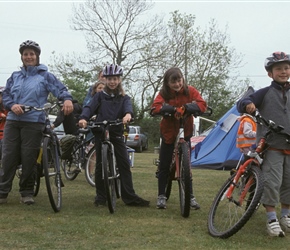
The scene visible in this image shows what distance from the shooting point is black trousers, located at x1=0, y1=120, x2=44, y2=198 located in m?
5.95

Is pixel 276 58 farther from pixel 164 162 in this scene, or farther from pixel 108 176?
pixel 108 176

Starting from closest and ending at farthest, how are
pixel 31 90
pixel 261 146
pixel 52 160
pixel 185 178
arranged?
1. pixel 261 146
2. pixel 185 178
3. pixel 52 160
4. pixel 31 90

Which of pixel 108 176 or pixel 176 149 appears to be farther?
pixel 176 149

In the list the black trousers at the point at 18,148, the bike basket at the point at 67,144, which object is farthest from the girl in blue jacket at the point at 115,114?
the bike basket at the point at 67,144

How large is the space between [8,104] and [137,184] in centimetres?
325

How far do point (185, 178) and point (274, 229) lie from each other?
1.15 meters

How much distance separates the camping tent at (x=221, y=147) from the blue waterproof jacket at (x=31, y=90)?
6.07 metres

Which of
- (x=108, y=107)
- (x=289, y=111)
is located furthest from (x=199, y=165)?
(x=289, y=111)

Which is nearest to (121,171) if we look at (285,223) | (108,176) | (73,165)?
(108,176)

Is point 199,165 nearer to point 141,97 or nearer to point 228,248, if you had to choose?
point 228,248

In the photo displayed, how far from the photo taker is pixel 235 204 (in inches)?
179

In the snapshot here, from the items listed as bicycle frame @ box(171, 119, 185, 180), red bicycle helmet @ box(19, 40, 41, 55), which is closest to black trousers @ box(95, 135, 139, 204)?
bicycle frame @ box(171, 119, 185, 180)

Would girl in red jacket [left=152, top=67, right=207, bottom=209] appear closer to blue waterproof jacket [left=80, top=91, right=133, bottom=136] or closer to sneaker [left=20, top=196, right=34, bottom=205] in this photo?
blue waterproof jacket [left=80, top=91, right=133, bottom=136]

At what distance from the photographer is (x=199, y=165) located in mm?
12898
